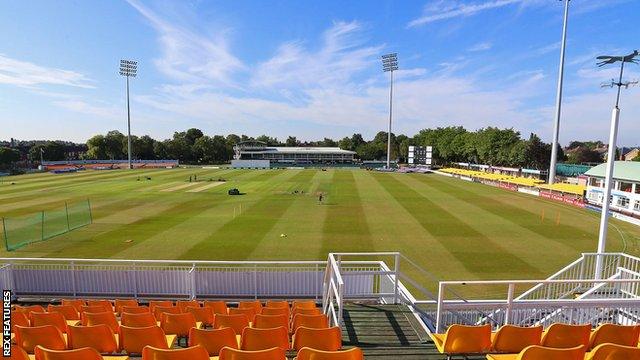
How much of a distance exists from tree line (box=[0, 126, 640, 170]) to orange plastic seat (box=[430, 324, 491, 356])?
270 feet

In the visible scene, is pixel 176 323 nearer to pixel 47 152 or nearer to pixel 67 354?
pixel 67 354

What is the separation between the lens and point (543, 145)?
3029 inches

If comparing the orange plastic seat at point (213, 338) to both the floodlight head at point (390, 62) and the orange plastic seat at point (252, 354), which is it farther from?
the floodlight head at point (390, 62)

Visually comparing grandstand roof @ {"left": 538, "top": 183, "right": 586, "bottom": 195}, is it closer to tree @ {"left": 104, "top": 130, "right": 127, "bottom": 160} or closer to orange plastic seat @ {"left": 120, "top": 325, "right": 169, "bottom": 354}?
orange plastic seat @ {"left": 120, "top": 325, "right": 169, "bottom": 354}

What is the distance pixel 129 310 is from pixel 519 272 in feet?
52.6

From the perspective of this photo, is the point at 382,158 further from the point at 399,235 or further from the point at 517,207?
the point at 399,235

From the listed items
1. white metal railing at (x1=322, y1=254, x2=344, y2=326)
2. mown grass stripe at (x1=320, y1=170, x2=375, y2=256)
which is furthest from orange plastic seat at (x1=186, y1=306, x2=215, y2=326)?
mown grass stripe at (x1=320, y1=170, x2=375, y2=256)

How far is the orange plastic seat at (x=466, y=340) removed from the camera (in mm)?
5297

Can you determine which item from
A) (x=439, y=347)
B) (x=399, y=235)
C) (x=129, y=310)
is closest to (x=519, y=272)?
(x=399, y=235)

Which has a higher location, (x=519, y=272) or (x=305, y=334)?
(x=305, y=334)

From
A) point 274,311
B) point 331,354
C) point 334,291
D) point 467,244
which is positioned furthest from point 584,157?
Result: point 331,354

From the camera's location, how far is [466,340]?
5355 mm

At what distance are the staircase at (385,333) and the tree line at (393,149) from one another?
80.6 m

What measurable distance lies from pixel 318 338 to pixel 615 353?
3.81 metres
